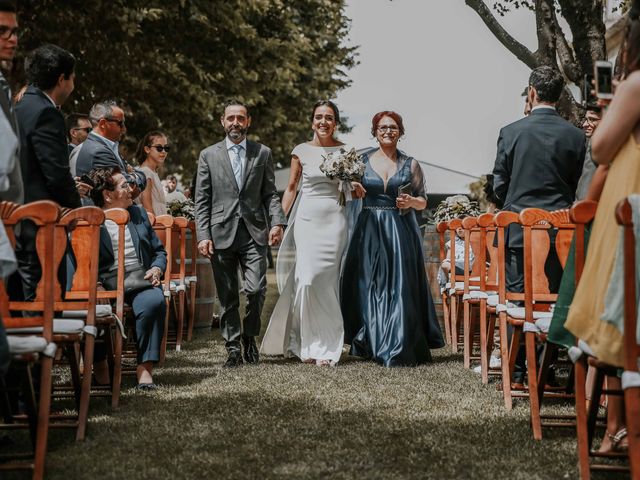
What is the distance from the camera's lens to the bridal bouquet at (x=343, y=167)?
31.3 feet

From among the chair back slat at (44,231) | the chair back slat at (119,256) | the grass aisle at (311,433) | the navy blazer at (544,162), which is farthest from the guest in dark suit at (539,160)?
the chair back slat at (44,231)

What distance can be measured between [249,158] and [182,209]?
270 centimetres

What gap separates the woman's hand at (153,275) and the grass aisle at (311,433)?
32.3 inches

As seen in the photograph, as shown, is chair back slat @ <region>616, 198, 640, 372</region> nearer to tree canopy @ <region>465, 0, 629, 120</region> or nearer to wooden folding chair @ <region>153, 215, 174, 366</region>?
wooden folding chair @ <region>153, 215, 174, 366</region>

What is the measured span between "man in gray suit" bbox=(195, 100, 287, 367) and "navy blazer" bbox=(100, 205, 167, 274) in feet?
3.89

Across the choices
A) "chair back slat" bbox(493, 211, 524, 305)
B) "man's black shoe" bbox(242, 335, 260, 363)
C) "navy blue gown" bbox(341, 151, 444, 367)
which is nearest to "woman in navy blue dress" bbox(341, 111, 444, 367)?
"navy blue gown" bbox(341, 151, 444, 367)

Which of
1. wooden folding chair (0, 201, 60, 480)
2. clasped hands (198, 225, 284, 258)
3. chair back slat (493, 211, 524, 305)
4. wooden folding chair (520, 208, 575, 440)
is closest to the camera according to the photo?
wooden folding chair (0, 201, 60, 480)

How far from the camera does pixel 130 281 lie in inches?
305

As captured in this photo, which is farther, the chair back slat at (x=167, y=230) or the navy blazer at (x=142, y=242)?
the chair back slat at (x=167, y=230)

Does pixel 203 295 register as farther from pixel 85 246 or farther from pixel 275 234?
pixel 85 246

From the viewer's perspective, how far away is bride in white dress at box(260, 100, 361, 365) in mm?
9734

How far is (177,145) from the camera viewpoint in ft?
80.4

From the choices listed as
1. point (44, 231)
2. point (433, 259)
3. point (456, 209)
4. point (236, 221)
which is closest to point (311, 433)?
point (44, 231)

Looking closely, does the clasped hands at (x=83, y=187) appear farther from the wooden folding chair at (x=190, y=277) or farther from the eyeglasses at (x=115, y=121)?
the wooden folding chair at (x=190, y=277)
